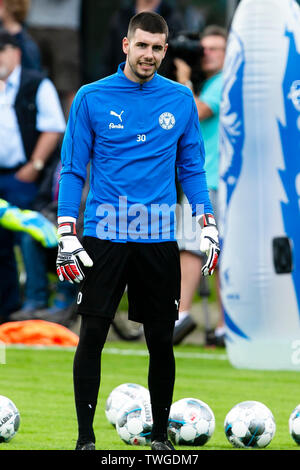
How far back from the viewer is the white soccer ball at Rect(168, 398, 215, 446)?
6328 mm

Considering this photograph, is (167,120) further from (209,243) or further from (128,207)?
(209,243)

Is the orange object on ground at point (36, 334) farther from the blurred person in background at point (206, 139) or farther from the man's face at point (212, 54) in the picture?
the man's face at point (212, 54)

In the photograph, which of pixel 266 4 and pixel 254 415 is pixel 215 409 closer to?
pixel 254 415

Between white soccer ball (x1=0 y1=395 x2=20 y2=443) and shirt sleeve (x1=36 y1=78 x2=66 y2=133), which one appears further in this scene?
shirt sleeve (x1=36 y1=78 x2=66 y2=133)

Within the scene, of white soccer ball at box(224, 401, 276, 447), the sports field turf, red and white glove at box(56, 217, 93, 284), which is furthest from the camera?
the sports field turf

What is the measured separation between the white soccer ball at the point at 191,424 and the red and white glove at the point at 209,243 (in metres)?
0.83

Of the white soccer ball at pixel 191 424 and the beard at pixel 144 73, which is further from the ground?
the beard at pixel 144 73

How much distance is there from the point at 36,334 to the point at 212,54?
3.05 meters

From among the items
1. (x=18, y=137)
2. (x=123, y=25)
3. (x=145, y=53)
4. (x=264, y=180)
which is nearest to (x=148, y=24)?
(x=145, y=53)

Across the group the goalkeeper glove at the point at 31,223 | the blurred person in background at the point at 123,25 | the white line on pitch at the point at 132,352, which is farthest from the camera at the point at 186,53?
the white line on pitch at the point at 132,352

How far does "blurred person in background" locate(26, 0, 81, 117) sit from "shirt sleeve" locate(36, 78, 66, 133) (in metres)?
6.19

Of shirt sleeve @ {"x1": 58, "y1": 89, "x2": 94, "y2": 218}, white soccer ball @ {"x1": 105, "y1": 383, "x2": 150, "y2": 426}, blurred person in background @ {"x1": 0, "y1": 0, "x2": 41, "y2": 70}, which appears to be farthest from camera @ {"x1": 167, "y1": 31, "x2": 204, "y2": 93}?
shirt sleeve @ {"x1": 58, "y1": 89, "x2": 94, "y2": 218}

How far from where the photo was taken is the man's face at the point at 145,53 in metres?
5.88

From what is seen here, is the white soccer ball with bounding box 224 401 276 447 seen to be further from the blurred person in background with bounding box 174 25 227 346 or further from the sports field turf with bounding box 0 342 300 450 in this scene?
the blurred person in background with bounding box 174 25 227 346
